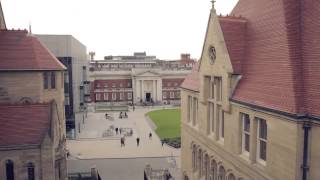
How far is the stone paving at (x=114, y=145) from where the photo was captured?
1636 inches

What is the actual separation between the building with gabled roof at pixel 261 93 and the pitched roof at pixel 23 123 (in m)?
11.5

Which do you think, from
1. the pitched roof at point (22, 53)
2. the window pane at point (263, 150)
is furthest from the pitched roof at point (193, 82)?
the pitched roof at point (22, 53)

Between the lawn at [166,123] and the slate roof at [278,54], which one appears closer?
the slate roof at [278,54]

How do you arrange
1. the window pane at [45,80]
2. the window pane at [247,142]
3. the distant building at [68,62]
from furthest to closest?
the distant building at [68,62] < the window pane at [45,80] < the window pane at [247,142]

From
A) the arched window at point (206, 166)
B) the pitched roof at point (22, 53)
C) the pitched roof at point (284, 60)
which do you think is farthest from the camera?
the pitched roof at point (22, 53)

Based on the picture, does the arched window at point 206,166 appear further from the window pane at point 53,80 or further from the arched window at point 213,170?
the window pane at point 53,80

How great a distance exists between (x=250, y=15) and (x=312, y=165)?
9964mm

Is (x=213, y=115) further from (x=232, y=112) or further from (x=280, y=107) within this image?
(x=280, y=107)

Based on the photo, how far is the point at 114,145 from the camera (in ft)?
154

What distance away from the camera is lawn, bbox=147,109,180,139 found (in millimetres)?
52556

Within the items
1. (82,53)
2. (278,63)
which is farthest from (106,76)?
(278,63)

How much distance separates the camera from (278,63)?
13.6 meters

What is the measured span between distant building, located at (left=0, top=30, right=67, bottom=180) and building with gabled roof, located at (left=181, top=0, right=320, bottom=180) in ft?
37.0

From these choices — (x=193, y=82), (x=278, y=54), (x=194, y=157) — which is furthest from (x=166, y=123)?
(x=278, y=54)
